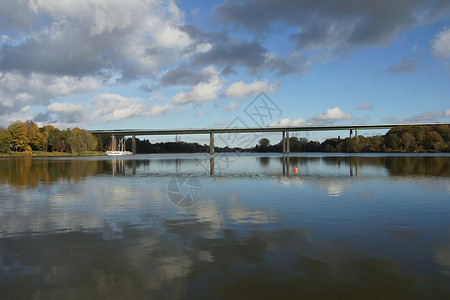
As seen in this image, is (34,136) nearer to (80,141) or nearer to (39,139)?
(39,139)

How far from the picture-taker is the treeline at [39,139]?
13188 cm

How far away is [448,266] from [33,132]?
16859 cm

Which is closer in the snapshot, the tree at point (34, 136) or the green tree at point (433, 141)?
the green tree at point (433, 141)

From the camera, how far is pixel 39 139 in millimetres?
151750

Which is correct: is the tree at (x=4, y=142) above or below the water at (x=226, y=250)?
above

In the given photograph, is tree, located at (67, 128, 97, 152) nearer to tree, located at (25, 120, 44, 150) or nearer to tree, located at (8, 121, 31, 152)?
tree, located at (25, 120, 44, 150)

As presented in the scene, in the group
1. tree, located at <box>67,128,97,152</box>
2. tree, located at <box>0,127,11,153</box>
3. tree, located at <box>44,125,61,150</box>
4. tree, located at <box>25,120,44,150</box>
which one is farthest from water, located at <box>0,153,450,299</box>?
tree, located at <box>44,125,61,150</box>

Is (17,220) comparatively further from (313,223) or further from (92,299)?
(313,223)

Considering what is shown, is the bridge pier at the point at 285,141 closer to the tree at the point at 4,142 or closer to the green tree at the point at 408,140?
the green tree at the point at 408,140

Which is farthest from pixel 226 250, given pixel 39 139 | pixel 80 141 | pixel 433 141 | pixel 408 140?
pixel 80 141

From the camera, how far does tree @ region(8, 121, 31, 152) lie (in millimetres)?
131875

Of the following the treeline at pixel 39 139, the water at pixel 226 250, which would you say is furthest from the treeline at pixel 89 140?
the water at pixel 226 250

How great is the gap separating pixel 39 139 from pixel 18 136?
62.9 ft

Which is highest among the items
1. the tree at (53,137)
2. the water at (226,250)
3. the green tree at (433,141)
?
the tree at (53,137)
